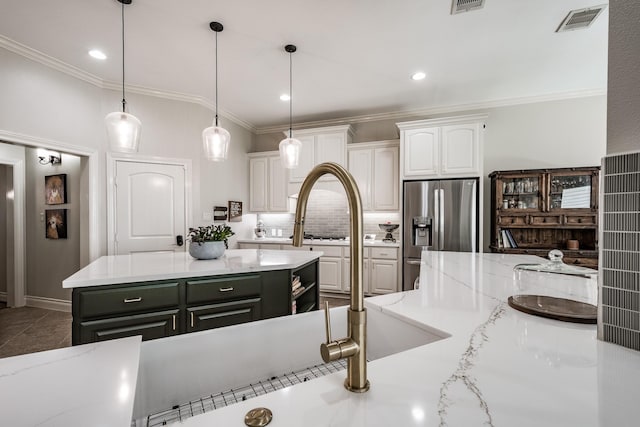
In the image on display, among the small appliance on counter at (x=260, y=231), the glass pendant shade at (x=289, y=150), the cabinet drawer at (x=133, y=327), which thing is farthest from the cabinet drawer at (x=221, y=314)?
the small appliance on counter at (x=260, y=231)

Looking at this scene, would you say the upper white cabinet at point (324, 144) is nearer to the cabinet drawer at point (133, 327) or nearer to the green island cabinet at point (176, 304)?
the green island cabinet at point (176, 304)

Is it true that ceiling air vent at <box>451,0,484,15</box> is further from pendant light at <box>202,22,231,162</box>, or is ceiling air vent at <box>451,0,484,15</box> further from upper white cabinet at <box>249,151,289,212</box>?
upper white cabinet at <box>249,151,289,212</box>

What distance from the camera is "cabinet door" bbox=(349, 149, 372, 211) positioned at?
443cm

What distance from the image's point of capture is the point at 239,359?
3.06 feet

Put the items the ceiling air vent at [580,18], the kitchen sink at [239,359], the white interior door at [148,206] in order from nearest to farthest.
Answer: the kitchen sink at [239,359] → the ceiling air vent at [580,18] → the white interior door at [148,206]

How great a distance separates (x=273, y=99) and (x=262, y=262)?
2710 millimetres

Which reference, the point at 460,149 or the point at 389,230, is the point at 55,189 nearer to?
the point at 389,230

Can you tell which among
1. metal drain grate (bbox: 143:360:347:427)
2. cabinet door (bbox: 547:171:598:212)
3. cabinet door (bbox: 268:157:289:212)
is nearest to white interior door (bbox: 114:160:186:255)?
cabinet door (bbox: 268:157:289:212)

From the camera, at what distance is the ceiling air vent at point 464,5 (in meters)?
2.17

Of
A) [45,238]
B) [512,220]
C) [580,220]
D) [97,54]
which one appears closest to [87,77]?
[97,54]

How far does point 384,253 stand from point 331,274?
846mm

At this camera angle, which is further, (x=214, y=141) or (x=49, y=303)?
(x=49, y=303)

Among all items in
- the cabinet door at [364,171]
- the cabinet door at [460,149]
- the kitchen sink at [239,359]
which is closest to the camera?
the kitchen sink at [239,359]

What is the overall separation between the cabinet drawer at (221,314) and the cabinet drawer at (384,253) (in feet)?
7.58
